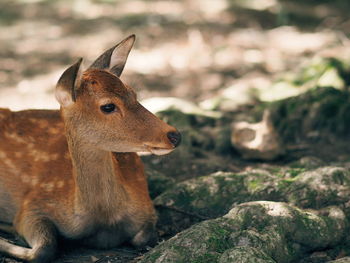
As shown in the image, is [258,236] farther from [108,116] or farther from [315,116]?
A: [315,116]

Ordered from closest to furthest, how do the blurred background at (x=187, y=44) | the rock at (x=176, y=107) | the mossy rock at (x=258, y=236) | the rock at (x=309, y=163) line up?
the mossy rock at (x=258, y=236), the rock at (x=309, y=163), the rock at (x=176, y=107), the blurred background at (x=187, y=44)

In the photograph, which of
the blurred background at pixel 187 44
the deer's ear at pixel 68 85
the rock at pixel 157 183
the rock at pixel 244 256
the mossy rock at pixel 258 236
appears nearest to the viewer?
the rock at pixel 244 256

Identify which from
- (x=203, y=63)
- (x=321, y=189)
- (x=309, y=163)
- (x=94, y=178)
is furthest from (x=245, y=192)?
(x=203, y=63)

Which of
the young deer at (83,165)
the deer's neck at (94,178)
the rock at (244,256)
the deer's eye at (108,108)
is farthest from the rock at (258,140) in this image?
the rock at (244,256)

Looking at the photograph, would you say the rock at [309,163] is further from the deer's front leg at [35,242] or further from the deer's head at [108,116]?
the deer's front leg at [35,242]

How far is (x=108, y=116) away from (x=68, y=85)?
39 cm

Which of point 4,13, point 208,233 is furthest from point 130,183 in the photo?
point 4,13

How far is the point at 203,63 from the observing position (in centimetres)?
1095

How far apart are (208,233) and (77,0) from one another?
36.6 ft

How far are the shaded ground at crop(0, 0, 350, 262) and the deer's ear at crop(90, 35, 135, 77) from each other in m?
0.24

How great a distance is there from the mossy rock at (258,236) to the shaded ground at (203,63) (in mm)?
251

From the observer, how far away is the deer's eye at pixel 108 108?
489cm

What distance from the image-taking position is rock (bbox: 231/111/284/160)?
7.14m

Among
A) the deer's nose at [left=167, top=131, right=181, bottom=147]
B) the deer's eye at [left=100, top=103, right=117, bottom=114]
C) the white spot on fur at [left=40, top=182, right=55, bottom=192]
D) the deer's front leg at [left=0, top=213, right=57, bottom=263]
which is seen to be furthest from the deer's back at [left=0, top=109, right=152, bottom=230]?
the deer's nose at [left=167, top=131, right=181, bottom=147]
